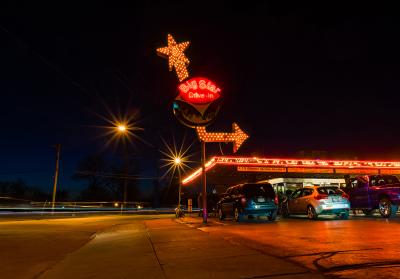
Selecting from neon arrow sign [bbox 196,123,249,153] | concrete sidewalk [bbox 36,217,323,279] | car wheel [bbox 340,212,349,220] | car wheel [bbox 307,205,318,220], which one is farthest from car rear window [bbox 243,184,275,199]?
concrete sidewalk [bbox 36,217,323,279]

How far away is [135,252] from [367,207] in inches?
485

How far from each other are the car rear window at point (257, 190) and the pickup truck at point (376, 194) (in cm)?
393

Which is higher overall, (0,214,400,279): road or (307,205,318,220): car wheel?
(307,205,318,220): car wheel

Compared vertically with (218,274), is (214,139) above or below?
above

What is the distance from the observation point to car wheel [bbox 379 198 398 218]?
16125 mm

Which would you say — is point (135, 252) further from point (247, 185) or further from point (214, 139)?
point (214, 139)

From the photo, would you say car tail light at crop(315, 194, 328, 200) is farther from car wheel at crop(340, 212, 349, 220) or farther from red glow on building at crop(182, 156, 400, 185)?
red glow on building at crop(182, 156, 400, 185)

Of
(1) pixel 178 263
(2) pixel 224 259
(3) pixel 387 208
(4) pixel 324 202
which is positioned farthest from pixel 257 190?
(1) pixel 178 263

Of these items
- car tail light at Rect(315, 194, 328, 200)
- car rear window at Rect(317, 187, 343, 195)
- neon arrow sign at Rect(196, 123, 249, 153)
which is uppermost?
neon arrow sign at Rect(196, 123, 249, 153)

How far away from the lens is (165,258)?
782 centimetres

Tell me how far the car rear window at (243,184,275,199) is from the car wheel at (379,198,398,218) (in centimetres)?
464

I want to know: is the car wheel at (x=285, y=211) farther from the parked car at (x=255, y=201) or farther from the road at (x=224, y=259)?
the road at (x=224, y=259)

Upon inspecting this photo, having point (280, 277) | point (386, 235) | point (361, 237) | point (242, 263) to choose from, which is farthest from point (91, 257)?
point (386, 235)

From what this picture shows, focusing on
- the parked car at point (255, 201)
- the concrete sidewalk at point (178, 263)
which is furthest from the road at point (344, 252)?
the parked car at point (255, 201)
